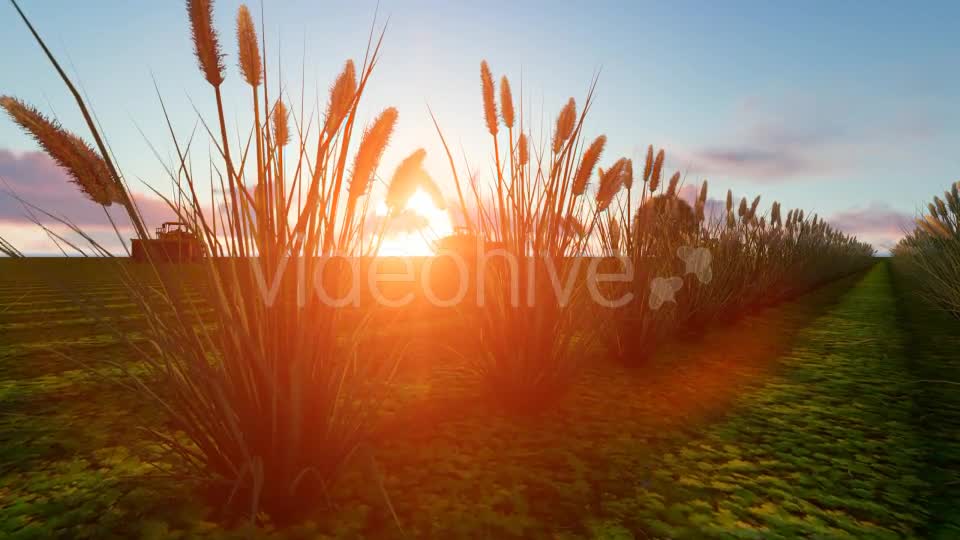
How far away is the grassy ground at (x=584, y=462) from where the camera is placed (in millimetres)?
906

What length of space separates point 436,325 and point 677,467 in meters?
2.44

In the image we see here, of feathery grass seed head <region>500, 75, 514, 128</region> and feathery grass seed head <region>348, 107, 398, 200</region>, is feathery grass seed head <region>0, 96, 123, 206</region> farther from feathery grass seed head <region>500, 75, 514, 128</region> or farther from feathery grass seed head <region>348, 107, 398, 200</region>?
feathery grass seed head <region>500, 75, 514, 128</region>

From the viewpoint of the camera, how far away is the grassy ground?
0.91 meters

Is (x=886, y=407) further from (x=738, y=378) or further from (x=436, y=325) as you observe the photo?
(x=436, y=325)

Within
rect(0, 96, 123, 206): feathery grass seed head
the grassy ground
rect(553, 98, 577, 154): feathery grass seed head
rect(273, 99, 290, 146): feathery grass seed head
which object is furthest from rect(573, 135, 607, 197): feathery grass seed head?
rect(0, 96, 123, 206): feathery grass seed head

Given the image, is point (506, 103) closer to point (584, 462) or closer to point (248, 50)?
point (248, 50)

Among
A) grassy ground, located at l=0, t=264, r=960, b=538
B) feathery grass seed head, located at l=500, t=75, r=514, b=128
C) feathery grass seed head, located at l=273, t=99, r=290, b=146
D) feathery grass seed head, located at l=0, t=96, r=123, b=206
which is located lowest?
grassy ground, located at l=0, t=264, r=960, b=538

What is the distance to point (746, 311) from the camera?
4.09 meters

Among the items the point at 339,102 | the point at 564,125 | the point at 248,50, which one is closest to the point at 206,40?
the point at 248,50

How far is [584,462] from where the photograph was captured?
3.88ft

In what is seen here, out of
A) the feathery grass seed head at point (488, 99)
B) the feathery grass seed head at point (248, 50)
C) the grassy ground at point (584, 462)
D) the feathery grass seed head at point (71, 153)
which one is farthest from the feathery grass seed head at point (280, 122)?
the feathery grass seed head at point (488, 99)

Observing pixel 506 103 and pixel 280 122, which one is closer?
pixel 280 122

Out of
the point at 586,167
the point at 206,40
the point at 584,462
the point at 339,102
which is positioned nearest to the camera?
the point at 206,40

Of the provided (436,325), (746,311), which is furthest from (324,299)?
(746,311)
